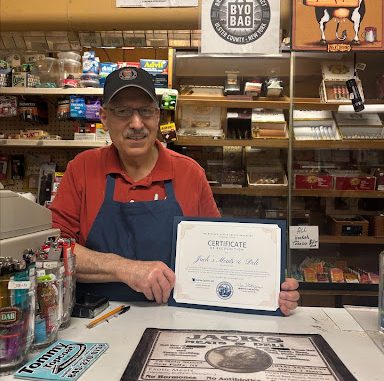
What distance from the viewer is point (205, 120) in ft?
11.5

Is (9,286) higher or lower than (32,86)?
lower

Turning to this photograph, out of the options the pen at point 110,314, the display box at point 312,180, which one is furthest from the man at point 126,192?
the display box at point 312,180

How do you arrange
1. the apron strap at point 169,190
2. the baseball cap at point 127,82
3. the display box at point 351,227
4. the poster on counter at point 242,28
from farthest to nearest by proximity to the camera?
1. the display box at point 351,227
2. the poster on counter at point 242,28
3. the apron strap at point 169,190
4. the baseball cap at point 127,82

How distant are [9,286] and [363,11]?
2551 millimetres

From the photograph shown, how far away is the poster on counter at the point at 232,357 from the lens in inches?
37.6

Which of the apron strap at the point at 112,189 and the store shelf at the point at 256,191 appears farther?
the store shelf at the point at 256,191

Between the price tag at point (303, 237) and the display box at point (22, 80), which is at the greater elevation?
the display box at point (22, 80)

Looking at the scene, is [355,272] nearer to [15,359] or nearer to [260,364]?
[260,364]

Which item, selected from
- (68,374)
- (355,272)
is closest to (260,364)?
(68,374)

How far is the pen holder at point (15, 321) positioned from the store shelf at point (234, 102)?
251cm

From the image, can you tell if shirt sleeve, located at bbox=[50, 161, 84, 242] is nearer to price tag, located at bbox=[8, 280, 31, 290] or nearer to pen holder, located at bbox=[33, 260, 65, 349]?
pen holder, located at bbox=[33, 260, 65, 349]

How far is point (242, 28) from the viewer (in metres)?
2.46

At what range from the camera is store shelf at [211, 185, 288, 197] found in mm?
3381

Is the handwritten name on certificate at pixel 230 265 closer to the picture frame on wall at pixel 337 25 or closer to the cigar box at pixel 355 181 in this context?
the picture frame on wall at pixel 337 25
